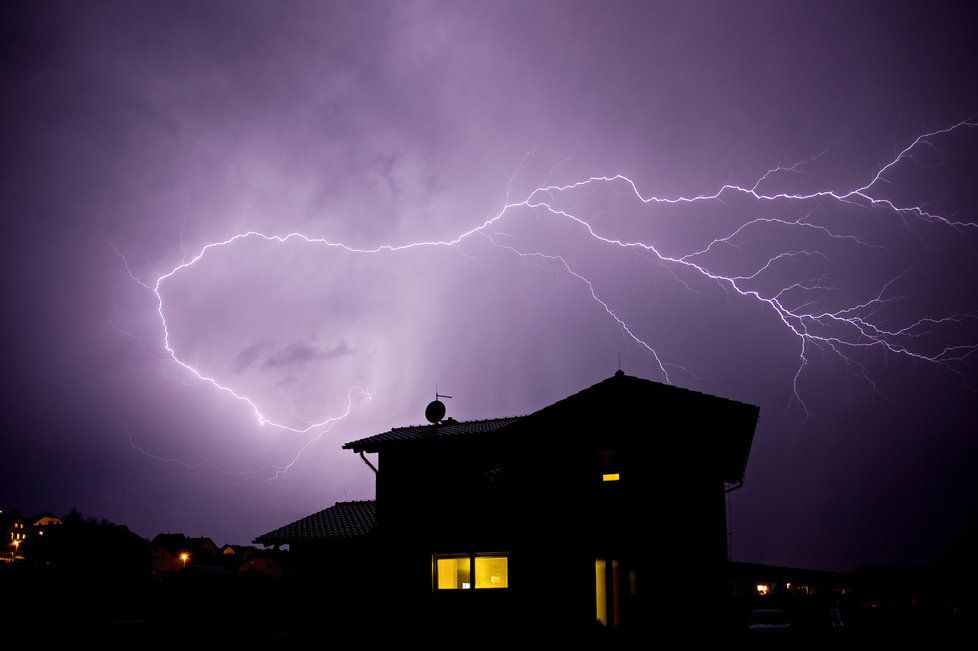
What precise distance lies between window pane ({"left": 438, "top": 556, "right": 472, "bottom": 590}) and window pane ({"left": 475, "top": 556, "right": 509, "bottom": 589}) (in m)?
0.43

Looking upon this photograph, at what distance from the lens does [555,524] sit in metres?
13.8

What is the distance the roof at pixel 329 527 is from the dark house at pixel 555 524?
83 millimetres

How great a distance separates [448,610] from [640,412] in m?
6.69

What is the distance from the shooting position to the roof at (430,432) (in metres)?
15.8

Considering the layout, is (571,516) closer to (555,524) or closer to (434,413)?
(555,524)

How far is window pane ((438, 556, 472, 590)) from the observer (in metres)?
14.8

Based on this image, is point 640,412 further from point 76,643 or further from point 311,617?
point 76,643

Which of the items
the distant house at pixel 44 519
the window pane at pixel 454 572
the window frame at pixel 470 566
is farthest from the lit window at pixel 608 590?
the distant house at pixel 44 519

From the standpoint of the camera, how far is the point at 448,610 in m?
14.1

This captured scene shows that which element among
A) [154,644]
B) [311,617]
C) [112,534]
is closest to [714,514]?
[311,617]

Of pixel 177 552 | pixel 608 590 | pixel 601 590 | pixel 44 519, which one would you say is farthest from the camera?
pixel 44 519

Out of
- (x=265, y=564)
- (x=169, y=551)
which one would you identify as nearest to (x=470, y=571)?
(x=265, y=564)

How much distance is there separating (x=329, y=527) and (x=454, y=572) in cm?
427

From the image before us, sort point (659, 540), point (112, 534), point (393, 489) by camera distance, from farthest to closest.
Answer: point (112, 534) → point (393, 489) → point (659, 540)
